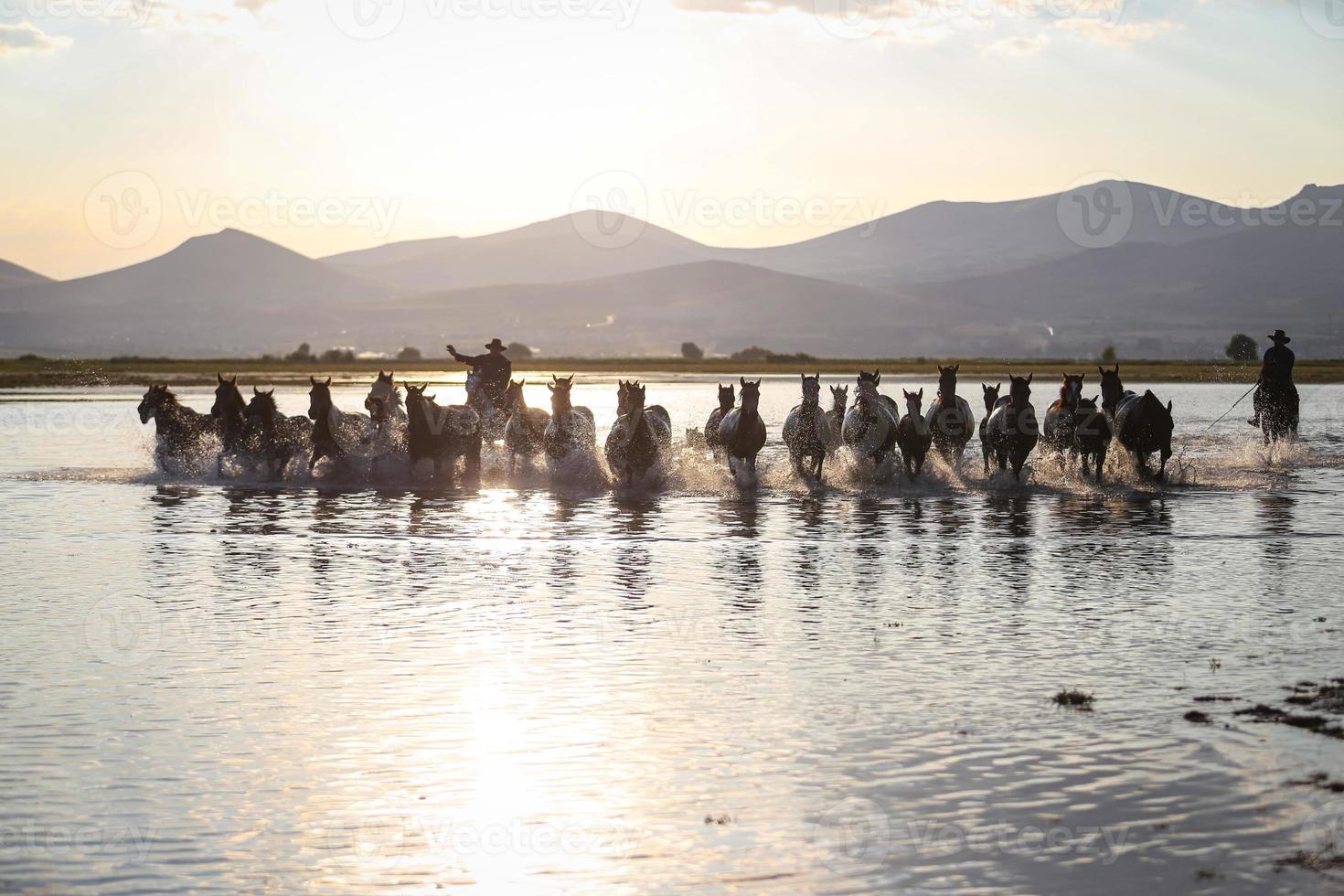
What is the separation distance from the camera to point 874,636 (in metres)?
12.3

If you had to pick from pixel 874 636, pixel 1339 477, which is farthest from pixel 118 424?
pixel 874 636

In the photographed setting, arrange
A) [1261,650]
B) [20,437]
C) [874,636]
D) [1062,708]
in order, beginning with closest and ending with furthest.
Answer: [1062,708] < [1261,650] < [874,636] < [20,437]

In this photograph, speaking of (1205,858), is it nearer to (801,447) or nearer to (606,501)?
(606,501)

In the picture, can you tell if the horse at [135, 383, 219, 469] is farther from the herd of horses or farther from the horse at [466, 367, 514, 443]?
the horse at [466, 367, 514, 443]

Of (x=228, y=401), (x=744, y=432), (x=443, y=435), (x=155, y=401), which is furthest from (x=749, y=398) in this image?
(x=155, y=401)

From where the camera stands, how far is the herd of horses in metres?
25.7

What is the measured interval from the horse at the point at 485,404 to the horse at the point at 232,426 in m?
4.02

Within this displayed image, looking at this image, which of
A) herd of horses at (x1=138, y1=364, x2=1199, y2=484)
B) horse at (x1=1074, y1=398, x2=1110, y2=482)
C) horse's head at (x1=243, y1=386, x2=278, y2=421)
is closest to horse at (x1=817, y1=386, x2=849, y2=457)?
herd of horses at (x1=138, y1=364, x2=1199, y2=484)

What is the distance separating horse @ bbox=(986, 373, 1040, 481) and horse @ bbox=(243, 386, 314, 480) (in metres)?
12.1

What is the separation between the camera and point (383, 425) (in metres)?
27.6

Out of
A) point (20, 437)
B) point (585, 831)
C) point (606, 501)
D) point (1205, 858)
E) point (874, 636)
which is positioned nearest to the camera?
point (1205, 858)

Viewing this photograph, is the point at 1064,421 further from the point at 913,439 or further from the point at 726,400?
Answer: the point at 726,400

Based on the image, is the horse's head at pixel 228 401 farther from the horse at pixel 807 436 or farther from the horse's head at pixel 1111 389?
the horse's head at pixel 1111 389

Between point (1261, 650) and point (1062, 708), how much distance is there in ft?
8.70
